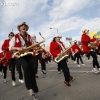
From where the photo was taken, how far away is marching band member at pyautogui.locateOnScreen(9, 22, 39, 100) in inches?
177

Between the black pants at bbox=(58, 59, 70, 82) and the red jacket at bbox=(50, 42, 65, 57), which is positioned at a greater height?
the red jacket at bbox=(50, 42, 65, 57)

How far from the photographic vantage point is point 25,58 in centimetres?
475

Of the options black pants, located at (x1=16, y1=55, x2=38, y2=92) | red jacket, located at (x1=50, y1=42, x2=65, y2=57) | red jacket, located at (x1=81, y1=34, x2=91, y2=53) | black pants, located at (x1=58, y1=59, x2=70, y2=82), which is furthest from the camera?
red jacket, located at (x1=81, y1=34, x2=91, y2=53)

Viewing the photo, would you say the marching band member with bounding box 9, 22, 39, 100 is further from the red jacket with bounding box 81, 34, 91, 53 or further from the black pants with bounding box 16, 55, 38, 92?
the red jacket with bounding box 81, 34, 91, 53

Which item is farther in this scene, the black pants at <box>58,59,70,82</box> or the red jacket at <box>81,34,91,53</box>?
the red jacket at <box>81,34,91,53</box>

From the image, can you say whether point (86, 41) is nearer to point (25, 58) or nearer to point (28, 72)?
point (25, 58)

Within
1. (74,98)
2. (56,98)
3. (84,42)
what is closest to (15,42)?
(56,98)

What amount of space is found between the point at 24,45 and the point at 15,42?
277 millimetres

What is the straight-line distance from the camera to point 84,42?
7719mm

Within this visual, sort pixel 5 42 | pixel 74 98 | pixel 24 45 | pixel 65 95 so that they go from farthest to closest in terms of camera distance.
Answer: pixel 5 42 < pixel 24 45 < pixel 65 95 < pixel 74 98

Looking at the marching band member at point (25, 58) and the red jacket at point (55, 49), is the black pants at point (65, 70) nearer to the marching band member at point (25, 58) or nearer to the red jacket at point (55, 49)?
the red jacket at point (55, 49)

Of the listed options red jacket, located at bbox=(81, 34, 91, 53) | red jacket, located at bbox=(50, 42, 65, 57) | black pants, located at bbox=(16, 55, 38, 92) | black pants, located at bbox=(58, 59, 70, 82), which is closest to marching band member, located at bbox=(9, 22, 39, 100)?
black pants, located at bbox=(16, 55, 38, 92)

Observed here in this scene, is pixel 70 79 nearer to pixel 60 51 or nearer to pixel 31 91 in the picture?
pixel 60 51

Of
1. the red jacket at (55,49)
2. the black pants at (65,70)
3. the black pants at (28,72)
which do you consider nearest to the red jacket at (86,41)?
the red jacket at (55,49)
